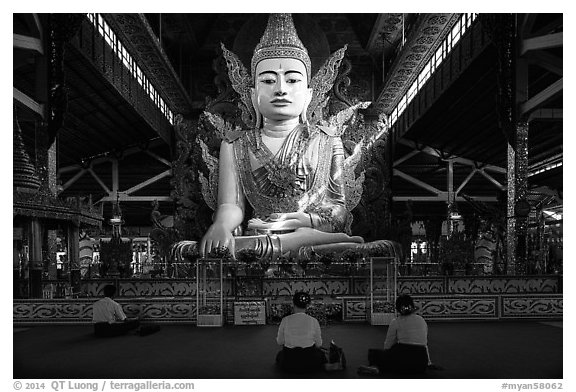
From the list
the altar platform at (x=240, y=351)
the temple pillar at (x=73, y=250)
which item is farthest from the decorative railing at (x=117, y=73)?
the altar platform at (x=240, y=351)

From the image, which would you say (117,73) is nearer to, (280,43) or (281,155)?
(280,43)

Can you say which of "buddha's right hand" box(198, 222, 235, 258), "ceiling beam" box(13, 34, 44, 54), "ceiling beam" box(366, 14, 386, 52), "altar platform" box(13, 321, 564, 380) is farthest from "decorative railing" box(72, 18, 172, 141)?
"altar platform" box(13, 321, 564, 380)

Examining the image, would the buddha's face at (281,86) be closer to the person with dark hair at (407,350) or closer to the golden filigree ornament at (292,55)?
the golden filigree ornament at (292,55)

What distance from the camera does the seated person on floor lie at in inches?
171

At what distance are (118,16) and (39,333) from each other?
5.34 metres

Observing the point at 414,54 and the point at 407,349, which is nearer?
the point at 407,349

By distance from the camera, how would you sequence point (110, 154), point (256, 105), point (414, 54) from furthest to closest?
point (110, 154) → point (414, 54) → point (256, 105)

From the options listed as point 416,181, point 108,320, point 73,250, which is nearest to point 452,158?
point 416,181

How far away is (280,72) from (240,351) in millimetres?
5798

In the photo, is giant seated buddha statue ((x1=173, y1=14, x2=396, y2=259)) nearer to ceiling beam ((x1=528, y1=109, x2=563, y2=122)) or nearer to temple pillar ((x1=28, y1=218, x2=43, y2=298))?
temple pillar ((x1=28, y1=218, x2=43, y2=298))

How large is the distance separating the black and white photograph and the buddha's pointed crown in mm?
33

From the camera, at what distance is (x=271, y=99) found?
33.5 ft

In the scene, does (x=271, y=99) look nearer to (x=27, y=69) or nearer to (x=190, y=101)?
(x=190, y=101)

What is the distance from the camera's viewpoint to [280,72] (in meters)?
10.1
